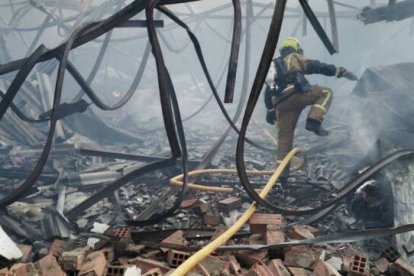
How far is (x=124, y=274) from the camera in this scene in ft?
8.80

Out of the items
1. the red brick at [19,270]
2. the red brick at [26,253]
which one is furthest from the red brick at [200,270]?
the red brick at [26,253]

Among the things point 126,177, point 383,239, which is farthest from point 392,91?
point 126,177

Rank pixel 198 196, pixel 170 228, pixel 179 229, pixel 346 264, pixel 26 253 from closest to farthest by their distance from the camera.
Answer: pixel 346 264, pixel 26 253, pixel 179 229, pixel 170 228, pixel 198 196

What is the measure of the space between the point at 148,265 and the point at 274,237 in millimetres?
1185

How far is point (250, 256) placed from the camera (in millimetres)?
3086

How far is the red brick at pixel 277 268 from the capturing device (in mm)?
2803

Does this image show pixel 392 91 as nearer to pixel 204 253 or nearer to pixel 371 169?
pixel 371 169

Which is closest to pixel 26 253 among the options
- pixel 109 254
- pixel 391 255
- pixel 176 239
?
pixel 109 254

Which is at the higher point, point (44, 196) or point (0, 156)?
point (0, 156)

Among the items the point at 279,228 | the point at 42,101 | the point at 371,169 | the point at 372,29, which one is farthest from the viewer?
the point at 372,29

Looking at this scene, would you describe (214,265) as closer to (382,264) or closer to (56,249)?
(382,264)

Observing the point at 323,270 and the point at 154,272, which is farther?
the point at 323,270

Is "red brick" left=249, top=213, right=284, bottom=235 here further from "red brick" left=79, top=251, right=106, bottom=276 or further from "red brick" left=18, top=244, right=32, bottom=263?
"red brick" left=18, top=244, right=32, bottom=263

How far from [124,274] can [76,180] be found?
3.40 m
